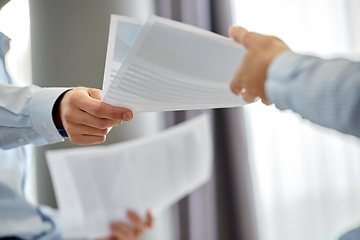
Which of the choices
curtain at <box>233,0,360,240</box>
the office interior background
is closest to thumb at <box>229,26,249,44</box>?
the office interior background

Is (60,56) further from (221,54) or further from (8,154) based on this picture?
(221,54)

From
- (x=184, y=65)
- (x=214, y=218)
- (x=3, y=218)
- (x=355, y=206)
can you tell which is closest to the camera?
(x=184, y=65)

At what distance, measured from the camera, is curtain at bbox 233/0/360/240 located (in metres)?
1.48

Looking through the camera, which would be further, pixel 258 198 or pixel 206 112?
pixel 258 198

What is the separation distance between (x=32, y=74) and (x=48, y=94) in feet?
1.62

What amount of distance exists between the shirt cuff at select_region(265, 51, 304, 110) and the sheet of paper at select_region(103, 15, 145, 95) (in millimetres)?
175

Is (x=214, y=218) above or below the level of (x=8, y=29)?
below

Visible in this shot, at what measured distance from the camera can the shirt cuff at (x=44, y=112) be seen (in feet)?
1.84

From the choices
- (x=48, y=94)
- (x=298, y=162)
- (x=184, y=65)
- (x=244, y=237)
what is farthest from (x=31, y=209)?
(x=298, y=162)

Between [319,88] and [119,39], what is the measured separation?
258 mm

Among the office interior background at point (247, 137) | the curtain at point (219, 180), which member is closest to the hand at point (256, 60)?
the office interior background at point (247, 137)

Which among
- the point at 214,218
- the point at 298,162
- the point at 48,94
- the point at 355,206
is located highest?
the point at 48,94

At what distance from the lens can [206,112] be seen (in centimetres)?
135

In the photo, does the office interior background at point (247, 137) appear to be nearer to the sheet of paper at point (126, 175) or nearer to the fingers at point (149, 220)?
the sheet of paper at point (126, 175)
